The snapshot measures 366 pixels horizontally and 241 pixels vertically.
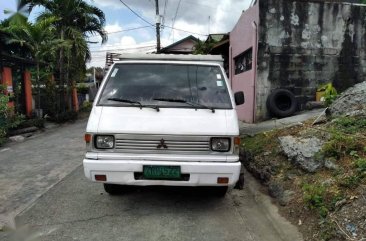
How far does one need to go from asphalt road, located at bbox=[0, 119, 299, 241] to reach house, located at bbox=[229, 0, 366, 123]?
6.30 meters

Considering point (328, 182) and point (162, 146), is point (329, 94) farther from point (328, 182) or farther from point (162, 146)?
point (162, 146)

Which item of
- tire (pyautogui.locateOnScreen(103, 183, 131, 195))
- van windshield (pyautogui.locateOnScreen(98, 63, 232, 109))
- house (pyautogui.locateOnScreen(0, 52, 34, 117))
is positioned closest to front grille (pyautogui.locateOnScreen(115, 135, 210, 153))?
van windshield (pyautogui.locateOnScreen(98, 63, 232, 109))

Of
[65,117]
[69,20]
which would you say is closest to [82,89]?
[69,20]

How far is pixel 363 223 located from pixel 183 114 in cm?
220

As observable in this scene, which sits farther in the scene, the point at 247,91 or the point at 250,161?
the point at 247,91

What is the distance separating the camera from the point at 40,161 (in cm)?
818

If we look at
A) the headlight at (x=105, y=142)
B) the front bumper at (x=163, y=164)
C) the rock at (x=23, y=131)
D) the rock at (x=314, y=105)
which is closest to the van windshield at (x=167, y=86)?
the headlight at (x=105, y=142)

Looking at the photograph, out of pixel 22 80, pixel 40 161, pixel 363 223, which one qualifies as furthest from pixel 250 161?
pixel 22 80

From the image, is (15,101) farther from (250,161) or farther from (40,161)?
(250,161)

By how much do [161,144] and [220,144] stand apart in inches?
26.3

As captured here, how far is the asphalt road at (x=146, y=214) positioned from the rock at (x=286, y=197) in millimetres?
179

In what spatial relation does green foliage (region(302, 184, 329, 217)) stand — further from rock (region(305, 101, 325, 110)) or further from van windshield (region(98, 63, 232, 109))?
rock (region(305, 101, 325, 110))

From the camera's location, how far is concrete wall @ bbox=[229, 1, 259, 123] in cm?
1181

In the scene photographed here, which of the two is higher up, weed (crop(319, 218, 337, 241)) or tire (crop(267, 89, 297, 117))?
tire (crop(267, 89, 297, 117))
